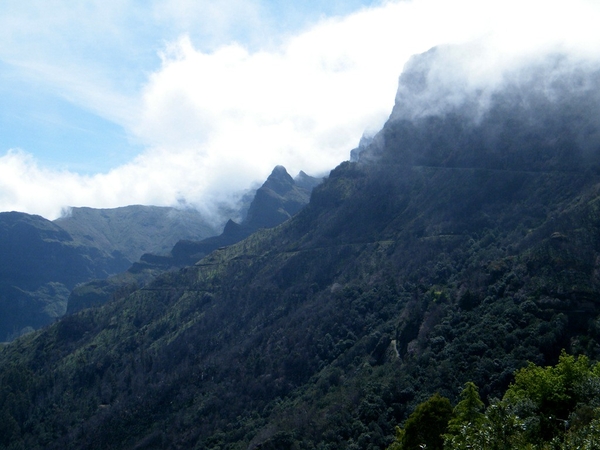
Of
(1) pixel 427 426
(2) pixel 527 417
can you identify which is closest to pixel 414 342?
(1) pixel 427 426

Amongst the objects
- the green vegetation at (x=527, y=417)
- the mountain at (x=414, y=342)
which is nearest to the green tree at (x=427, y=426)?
the green vegetation at (x=527, y=417)

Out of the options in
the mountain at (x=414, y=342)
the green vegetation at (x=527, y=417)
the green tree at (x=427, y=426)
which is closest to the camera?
the green vegetation at (x=527, y=417)

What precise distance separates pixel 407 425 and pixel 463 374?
37.7 meters

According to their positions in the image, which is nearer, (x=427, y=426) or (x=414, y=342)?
(x=427, y=426)

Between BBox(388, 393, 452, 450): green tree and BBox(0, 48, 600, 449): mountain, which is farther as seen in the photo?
BBox(0, 48, 600, 449): mountain

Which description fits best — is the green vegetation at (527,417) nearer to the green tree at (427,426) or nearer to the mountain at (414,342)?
the green tree at (427,426)

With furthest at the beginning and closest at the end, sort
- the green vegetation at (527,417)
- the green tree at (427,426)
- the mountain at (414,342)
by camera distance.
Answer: the mountain at (414,342), the green tree at (427,426), the green vegetation at (527,417)

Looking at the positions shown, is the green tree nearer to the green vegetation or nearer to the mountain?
the green vegetation

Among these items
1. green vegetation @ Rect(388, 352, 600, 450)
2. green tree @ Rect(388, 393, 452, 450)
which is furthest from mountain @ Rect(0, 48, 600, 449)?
green vegetation @ Rect(388, 352, 600, 450)

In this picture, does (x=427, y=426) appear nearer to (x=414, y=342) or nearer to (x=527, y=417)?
(x=527, y=417)

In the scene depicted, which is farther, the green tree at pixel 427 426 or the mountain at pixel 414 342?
the mountain at pixel 414 342

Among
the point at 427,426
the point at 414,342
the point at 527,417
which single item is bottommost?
the point at 414,342

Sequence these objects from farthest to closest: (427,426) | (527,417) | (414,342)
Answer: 1. (414,342)
2. (427,426)
3. (527,417)

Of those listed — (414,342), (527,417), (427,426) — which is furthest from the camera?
(414,342)
